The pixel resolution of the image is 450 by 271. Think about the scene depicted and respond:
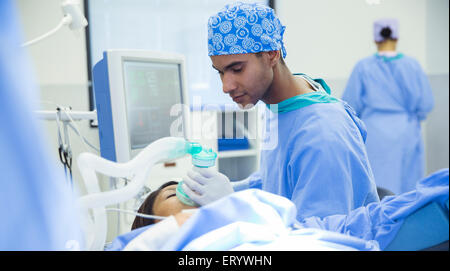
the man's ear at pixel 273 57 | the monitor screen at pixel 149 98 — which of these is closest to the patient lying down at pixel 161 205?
the monitor screen at pixel 149 98

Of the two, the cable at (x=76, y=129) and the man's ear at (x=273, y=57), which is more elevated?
the man's ear at (x=273, y=57)

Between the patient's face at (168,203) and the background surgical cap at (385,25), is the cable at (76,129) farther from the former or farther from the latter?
the background surgical cap at (385,25)

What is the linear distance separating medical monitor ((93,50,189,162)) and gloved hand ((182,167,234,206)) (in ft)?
0.50

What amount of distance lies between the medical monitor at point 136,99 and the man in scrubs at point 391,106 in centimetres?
49

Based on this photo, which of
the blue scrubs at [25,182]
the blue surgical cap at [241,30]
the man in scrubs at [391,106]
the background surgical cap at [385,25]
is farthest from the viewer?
the man in scrubs at [391,106]

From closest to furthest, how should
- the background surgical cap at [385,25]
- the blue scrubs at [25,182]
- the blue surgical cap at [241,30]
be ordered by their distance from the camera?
the blue scrubs at [25,182]
the blue surgical cap at [241,30]
the background surgical cap at [385,25]

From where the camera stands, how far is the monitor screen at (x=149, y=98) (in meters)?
0.75

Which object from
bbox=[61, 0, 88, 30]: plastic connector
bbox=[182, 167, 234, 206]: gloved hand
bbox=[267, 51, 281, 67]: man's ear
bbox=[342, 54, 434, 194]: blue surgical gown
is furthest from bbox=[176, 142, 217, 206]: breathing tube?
bbox=[342, 54, 434, 194]: blue surgical gown

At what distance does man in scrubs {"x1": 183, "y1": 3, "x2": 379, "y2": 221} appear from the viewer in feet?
2.27

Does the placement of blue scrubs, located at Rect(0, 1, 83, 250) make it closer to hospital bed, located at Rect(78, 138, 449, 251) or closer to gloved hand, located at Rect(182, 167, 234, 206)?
hospital bed, located at Rect(78, 138, 449, 251)

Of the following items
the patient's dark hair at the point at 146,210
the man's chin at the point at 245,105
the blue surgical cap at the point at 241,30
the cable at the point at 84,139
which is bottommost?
the patient's dark hair at the point at 146,210

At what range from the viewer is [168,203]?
0.64 meters

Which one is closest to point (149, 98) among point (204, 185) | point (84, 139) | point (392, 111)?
point (84, 139)
